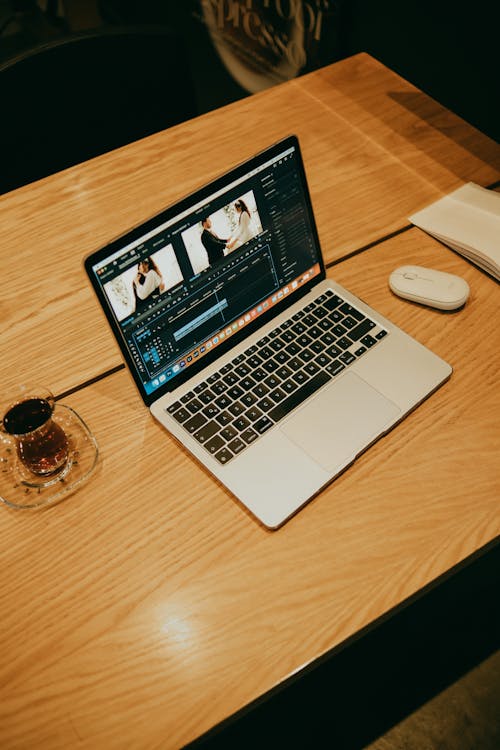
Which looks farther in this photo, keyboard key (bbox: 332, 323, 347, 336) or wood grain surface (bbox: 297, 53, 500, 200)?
wood grain surface (bbox: 297, 53, 500, 200)

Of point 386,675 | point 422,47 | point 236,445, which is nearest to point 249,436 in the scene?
point 236,445

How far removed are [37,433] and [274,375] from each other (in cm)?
33

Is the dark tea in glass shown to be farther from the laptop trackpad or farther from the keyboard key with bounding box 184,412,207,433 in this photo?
the laptop trackpad

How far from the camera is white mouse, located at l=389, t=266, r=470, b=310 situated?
0.97 m

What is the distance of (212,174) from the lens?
1230mm

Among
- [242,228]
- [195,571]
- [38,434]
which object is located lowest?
[195,571]

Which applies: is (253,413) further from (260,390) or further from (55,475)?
(55,475)

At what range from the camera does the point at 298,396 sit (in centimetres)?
87

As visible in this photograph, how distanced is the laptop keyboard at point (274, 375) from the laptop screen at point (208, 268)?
4 centimetres

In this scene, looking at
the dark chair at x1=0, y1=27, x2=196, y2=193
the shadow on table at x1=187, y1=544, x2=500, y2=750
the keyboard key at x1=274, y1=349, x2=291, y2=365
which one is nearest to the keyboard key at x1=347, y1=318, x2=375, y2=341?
the keyboard key at x1=274, y1=349, x2=291, y2=365

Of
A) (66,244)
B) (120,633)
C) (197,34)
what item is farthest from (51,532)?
(197,34)

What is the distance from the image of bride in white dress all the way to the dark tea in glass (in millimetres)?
327

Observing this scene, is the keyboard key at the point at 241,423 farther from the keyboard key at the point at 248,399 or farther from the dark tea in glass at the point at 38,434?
the dark tea in glass at the point at 38,434

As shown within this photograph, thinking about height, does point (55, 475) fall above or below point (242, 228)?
below
